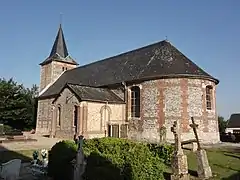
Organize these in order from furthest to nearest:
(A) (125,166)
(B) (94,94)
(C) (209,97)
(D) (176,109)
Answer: (B) (94,94)
(C) (209,97)
(D) (176,109)
(A) (125,166)

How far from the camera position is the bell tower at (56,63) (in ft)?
124

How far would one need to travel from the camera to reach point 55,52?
39344 mm

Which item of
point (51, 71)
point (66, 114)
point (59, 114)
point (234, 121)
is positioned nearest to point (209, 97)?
point (66, 114)

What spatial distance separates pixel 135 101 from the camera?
24438 mm

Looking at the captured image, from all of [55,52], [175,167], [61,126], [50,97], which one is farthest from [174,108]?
[55,52]

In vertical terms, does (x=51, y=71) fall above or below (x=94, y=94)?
above

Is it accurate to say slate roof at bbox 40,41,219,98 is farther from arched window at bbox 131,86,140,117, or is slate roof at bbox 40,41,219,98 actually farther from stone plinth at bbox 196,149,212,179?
stone plinth at bbox 196,149,212,179

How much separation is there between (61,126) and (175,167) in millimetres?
18850

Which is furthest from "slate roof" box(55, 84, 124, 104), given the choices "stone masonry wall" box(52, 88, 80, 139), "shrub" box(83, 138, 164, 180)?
"shrub" box(83, 138, 164, 180)

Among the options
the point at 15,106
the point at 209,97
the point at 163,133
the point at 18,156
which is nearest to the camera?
the point at 18,156

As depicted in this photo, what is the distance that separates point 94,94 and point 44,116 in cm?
→ 1181

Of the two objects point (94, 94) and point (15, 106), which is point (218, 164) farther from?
point (15, 106)

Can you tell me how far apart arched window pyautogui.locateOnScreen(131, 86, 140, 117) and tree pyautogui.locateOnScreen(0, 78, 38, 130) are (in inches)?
761

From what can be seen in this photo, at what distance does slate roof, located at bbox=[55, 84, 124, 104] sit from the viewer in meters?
23.2
